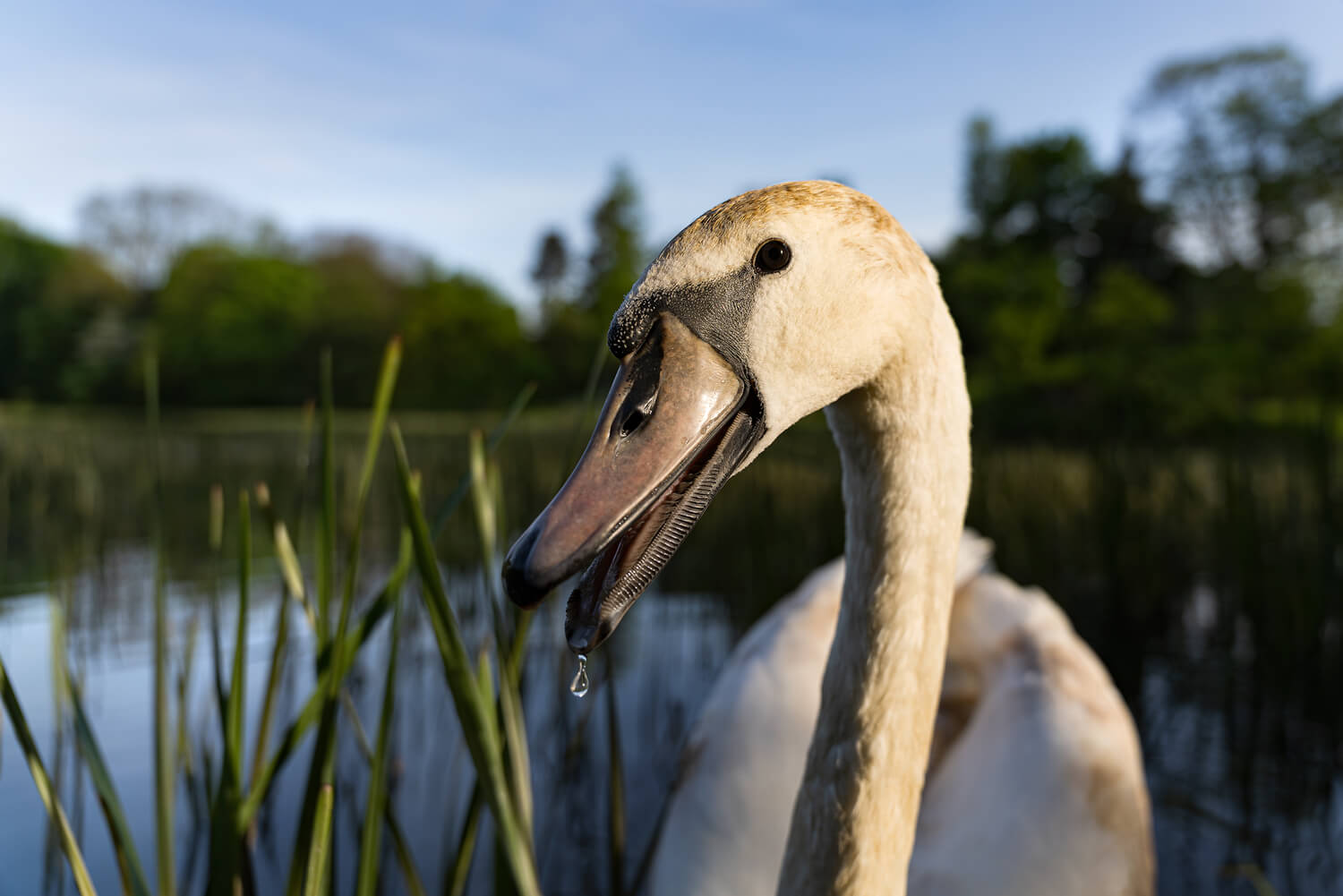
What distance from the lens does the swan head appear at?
0.92 m

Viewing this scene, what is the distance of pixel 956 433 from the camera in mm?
1294

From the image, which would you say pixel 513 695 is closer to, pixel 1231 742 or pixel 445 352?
pixel 1231 742

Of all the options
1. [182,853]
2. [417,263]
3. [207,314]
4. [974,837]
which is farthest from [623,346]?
[417,263]

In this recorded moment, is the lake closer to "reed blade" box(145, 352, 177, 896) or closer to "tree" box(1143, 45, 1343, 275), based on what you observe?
"reed blade" box(145, 352, 177, 896)

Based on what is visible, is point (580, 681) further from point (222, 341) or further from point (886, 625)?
point (222, 341)

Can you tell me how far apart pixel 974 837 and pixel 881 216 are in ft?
5.47

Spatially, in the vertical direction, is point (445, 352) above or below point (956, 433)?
above

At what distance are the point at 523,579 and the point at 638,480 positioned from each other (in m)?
0.17

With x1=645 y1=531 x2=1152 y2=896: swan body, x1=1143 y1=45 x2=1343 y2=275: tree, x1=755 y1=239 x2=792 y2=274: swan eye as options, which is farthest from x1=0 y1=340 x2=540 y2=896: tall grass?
x1=1143 y1=45 x2=1343 y2=275: tree

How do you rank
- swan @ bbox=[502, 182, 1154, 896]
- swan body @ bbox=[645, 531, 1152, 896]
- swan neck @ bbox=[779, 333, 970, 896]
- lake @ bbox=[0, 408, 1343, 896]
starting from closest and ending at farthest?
swan @ bbox=[502, 182, 1154, 896]
swan neck @ bbox=[779, 333, 970, 896]
swan body @ bbox=[645, 531, 1152, 896]
lake @ bbox=[0, 408, 1343, 896]

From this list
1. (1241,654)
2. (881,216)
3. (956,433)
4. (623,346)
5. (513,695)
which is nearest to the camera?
(623,346)

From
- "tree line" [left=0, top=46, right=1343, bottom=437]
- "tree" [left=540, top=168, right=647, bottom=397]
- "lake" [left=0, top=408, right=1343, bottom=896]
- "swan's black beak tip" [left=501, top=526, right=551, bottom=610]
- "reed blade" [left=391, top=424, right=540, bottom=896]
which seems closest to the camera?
"swan's black beak tip" [left=501, top=526, right=551, bottom=610]

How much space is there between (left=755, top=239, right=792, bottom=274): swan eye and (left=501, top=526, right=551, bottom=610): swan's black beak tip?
44 cm

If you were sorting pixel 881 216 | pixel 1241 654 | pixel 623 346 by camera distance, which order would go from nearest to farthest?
pixel 623 346
pixel 881 216
pixel 1241 654
